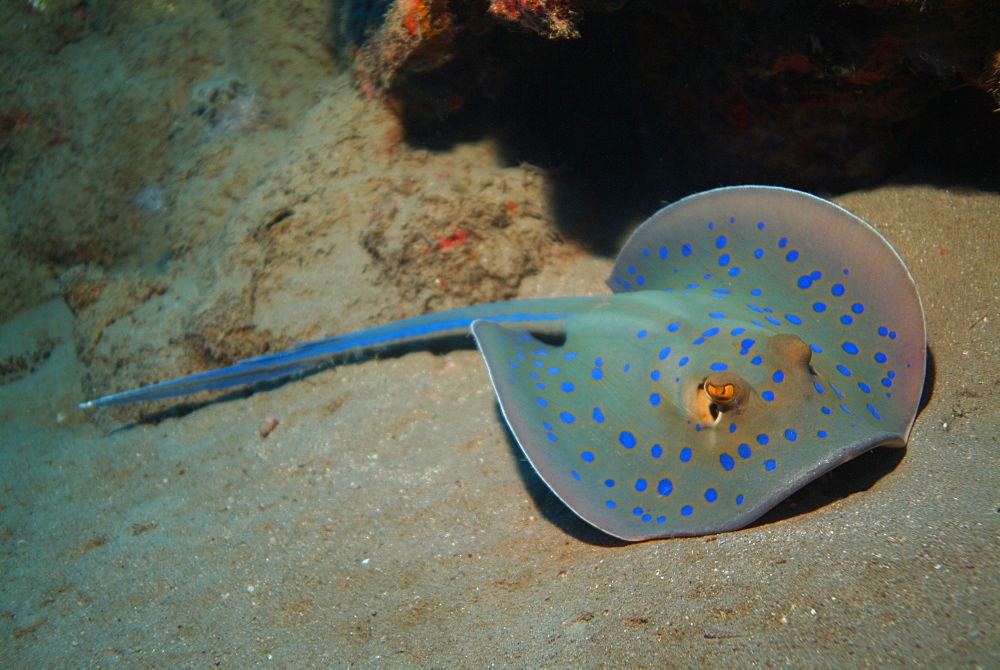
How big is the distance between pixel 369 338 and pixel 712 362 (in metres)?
2.33

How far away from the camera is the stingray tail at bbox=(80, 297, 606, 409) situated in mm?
3393

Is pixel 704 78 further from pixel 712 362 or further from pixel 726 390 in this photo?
pixel 726 390

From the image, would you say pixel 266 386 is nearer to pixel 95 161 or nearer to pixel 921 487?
pixel 921 487

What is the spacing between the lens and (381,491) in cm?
315

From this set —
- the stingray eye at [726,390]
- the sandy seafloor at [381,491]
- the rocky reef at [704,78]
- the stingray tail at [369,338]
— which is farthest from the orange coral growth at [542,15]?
the stingray eye at [726,390]

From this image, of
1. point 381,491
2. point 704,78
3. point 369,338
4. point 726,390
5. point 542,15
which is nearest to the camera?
point 726,390

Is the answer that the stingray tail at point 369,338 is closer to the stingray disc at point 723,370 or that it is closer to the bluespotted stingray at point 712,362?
the bluespotted stingray at point 712,362

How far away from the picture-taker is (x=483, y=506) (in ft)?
9.41

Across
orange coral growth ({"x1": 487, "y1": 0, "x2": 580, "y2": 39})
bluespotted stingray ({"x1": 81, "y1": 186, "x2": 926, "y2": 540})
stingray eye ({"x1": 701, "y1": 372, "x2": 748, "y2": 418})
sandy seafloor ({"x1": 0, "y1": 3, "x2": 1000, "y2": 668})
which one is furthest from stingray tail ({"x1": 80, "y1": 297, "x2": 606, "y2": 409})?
orange coral growth ({"x1": 487, "y1": 0, "x2": 580, "y2": 39})

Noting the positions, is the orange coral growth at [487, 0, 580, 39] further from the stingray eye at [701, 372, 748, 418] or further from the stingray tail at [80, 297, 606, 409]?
the stingray eye at [701, 372, 748, 418]

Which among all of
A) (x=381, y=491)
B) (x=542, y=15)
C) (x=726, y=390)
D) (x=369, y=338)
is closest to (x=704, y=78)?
(x=542, y=15)

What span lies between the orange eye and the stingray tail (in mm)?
1207

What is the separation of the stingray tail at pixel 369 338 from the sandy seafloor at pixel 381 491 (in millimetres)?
357

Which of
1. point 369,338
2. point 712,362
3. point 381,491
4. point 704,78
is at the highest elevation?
point 704,78
